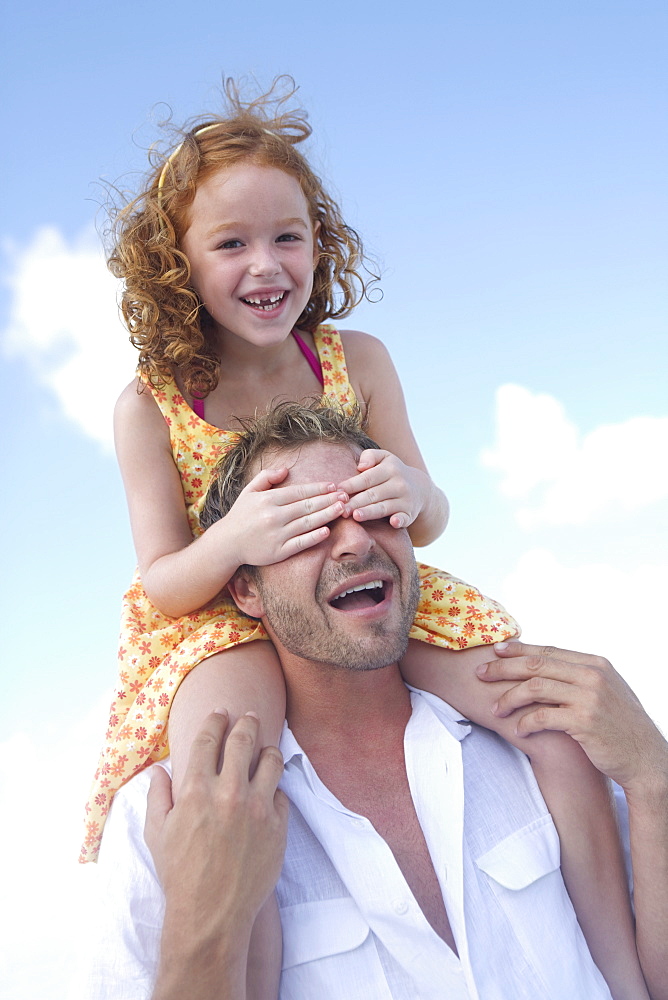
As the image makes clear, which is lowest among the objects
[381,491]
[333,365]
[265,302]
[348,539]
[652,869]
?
[652,869]

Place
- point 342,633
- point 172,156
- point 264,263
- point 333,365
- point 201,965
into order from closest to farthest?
point 201,965 → point 342,633 → point 264,263 → point 172,156 → point 333,365

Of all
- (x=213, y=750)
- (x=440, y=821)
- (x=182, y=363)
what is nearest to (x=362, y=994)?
(x=440, y=821)

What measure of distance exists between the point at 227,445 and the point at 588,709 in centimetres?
128

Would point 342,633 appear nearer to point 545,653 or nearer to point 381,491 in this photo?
point 381,491

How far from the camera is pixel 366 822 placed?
6.92ft

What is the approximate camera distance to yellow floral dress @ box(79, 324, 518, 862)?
2350 mm

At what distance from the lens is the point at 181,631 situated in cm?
259

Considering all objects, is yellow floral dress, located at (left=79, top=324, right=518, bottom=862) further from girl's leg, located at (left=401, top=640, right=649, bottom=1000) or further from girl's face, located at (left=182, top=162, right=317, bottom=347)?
girl's face, located at (left=182, top=162, right=317, bottom=347)

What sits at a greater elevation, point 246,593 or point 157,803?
point 246,593

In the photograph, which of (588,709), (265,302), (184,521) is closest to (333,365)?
(265,302)

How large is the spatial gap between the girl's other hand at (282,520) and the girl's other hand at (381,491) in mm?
42

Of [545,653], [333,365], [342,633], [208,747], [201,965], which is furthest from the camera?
[333,365]

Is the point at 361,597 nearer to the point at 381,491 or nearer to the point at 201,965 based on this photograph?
the point at 381,491

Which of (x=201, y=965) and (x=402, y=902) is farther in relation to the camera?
(x=402, y=902)
